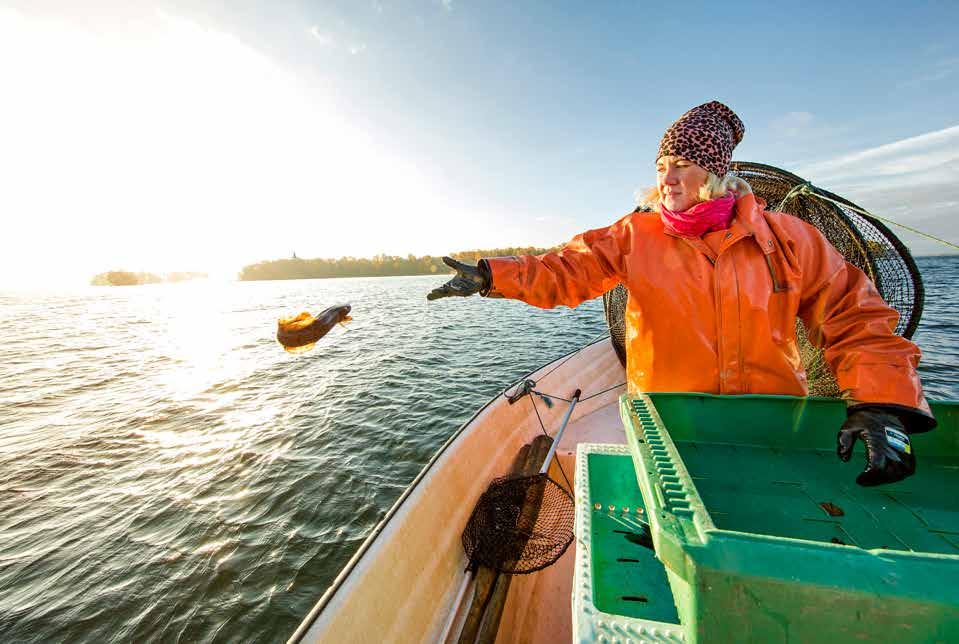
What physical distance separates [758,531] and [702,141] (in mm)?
1923

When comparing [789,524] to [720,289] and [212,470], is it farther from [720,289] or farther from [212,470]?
[212,470]

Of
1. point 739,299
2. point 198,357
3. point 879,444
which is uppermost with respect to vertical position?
point 739,299

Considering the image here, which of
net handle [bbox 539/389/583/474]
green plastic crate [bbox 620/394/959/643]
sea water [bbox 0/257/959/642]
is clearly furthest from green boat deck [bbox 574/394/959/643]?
sea water [bbox 0/257/959/642]

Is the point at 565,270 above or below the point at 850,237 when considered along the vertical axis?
below

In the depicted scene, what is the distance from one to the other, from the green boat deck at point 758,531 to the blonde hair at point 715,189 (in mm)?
1114

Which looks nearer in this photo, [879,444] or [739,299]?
[879,444]

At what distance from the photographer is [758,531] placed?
1174mm

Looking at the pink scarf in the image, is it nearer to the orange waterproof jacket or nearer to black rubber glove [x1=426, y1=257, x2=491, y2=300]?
the orange waterproof jacket

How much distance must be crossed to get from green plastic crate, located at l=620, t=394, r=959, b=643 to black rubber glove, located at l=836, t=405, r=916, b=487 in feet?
0.30

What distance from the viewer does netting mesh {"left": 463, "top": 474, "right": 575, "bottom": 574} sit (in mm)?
2816

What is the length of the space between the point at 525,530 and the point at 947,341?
18.0m

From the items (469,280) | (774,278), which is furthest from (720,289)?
(469,280)

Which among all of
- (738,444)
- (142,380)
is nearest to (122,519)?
(738,444)

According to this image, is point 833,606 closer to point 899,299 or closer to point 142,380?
point 899,299
